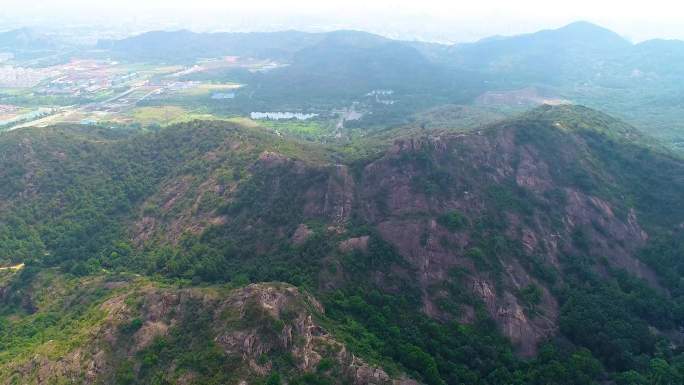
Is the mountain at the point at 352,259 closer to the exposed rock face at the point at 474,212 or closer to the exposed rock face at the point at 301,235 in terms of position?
the exposed rock face at the point at 474,212

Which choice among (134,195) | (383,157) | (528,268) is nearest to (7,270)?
(134,195)

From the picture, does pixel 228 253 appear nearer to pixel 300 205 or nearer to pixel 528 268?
pixel 300 205

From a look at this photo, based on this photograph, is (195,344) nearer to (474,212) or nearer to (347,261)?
(347,261)

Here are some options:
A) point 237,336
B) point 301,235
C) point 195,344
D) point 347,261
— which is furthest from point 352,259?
point 195,344

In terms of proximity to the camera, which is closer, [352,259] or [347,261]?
[347,261]

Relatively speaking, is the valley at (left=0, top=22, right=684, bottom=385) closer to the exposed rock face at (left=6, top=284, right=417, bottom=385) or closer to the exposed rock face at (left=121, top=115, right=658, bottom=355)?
the exposed rock face at (left=6, top=284, right=417, bottom=385)

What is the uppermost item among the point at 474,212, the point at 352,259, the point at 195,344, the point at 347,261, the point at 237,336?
the point at 474,212

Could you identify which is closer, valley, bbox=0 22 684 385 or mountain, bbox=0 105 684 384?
valley, bbox=0 22 684 385

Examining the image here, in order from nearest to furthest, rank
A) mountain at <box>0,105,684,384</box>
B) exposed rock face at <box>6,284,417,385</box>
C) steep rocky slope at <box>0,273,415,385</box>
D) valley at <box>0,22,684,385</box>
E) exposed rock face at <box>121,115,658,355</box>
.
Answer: steep rocky slope at <box>0,273,415,385</box>
exposed rock face at <box>6,284,417,385</box>
valley at <box>0,22,684,385</box>
mountain at <box>0,105,684,384</box>
exposed rock face at <box>121,115,658,355</box>

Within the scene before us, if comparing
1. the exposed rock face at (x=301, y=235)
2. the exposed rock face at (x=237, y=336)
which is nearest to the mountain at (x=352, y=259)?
the exposed rock face at (x=237, y=336)

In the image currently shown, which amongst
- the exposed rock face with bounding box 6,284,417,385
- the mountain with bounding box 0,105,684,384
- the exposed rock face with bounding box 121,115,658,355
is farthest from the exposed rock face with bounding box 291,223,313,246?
the exposed rock face with bounding box 6,284,417,385
